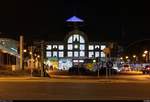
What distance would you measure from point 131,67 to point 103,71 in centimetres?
5950

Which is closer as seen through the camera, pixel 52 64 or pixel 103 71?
pixel 103 71

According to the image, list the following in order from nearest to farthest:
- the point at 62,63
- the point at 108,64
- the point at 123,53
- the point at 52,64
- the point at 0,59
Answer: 1. the point at 108,64
2. the point at 0,59
3. the point at 52,64
4. the point at 62,63
5. the point at 123,53

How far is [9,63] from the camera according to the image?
3733 inches

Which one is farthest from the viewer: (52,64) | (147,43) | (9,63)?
(147,43)

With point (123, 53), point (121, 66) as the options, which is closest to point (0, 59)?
point (121, 66)

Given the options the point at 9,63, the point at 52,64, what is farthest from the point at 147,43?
the point at 9,63

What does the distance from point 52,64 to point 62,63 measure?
49.5m

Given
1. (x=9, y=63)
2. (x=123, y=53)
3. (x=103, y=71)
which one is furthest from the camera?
(x=123, y=53)

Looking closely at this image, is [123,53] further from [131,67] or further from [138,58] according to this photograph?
[131,67]

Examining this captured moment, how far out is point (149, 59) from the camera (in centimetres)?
13562

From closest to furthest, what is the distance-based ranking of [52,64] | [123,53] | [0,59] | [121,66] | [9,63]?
[0,59] < [9,63] < [52,64] < [121,66] < [123,53]

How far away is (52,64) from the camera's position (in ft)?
406

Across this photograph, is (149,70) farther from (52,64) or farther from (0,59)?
(52,64)

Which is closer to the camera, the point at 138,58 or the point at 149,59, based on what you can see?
the point at 149,59
